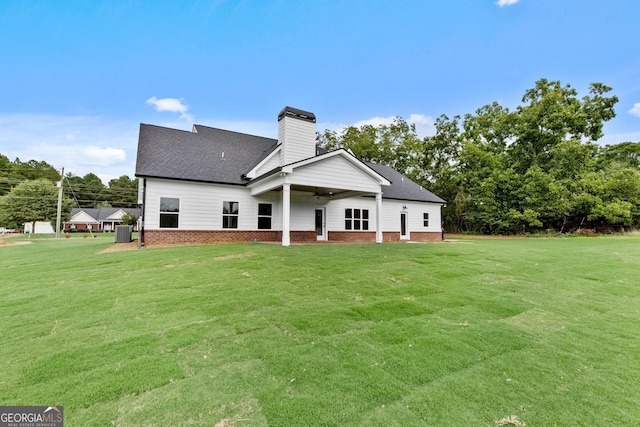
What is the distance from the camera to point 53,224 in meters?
43.7

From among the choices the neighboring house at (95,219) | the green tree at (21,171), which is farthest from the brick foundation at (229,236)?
the green tree at (21,171)

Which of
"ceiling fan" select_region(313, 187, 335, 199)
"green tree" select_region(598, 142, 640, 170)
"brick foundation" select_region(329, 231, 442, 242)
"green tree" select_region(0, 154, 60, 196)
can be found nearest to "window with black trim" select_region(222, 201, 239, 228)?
"ceiling fan" select_region(313, 187, 335, 199)

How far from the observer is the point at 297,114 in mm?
15469

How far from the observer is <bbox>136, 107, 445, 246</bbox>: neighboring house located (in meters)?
13.2

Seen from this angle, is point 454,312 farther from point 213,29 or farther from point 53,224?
point 53,224

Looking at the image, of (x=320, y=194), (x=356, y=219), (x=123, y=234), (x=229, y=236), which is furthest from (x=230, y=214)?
(x=356, y=219)

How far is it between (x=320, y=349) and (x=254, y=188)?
12.7 metres

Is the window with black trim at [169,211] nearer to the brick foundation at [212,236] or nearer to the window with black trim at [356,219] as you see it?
the brick foundation at [212,236]

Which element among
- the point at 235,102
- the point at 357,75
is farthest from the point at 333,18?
the point at 235,102

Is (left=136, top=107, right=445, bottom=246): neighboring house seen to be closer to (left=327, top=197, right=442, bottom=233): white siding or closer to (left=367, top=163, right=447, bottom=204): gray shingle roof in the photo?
(left=327, top=197, right=442, bottom=233): white siding

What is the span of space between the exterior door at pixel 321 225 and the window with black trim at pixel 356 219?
5.09 feet

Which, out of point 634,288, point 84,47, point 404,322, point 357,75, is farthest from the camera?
point 357,75

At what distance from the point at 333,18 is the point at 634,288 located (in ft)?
49.2

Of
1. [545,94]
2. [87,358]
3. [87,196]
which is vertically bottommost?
[87,358]
